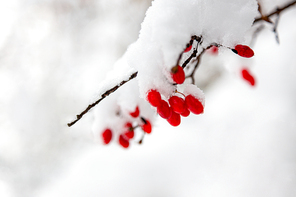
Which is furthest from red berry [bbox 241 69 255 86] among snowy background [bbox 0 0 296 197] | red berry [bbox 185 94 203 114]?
red berry [bbox 185 94 203 114]

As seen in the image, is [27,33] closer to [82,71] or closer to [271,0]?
[82,71]

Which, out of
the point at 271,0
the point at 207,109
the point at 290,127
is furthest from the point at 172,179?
the point at 271,0

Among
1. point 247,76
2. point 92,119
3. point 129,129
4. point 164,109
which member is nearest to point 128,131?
point 129,129

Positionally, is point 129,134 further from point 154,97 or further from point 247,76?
point 247,76

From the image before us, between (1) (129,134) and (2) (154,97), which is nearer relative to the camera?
(2) (154,97)

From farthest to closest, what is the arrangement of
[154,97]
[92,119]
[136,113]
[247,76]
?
[92,119]
[247,76]
[136,113]
[154,97]

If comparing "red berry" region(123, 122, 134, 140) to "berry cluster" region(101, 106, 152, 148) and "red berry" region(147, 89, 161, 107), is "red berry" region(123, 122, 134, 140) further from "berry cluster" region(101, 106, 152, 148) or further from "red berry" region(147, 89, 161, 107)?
"red berry" region(147, 89, 161, 107)

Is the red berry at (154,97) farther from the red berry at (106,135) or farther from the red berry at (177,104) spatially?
the red berry at (106,135)
